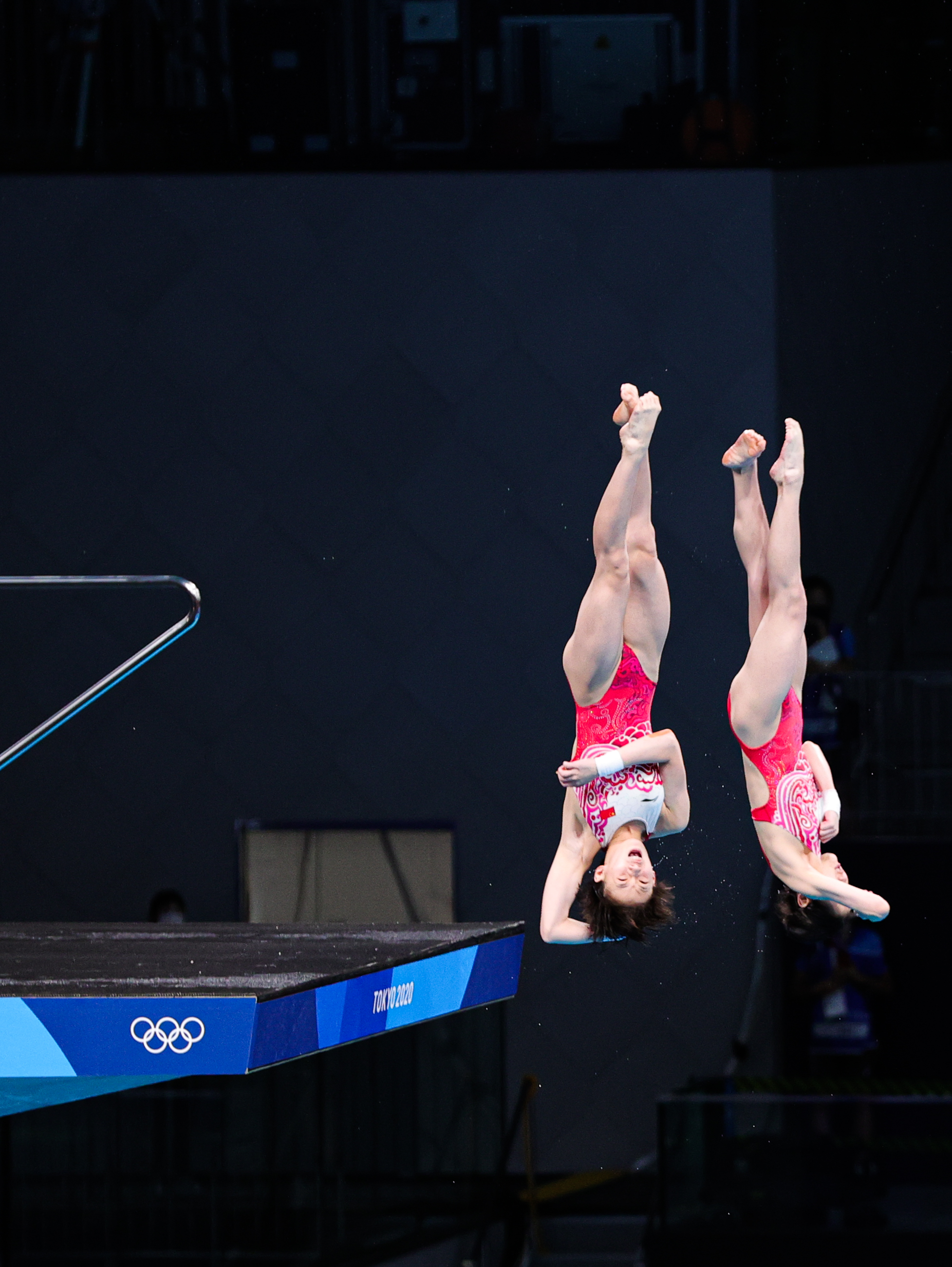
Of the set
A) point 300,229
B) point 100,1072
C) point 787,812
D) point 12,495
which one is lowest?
point 100,1072

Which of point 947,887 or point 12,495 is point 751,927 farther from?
point 12,495

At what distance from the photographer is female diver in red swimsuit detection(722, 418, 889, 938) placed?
474 centimetres

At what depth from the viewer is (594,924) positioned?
4.91 meters

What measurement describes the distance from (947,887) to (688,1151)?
2.01 m

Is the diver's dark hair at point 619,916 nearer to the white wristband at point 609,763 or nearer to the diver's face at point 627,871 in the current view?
the diver's face at point 627,871

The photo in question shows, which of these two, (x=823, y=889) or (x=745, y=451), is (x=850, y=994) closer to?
(x=823, y=889)

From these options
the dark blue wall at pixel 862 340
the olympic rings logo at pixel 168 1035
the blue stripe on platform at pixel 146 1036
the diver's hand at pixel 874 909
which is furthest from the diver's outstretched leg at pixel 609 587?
the dark blue wall at pixel 862 340

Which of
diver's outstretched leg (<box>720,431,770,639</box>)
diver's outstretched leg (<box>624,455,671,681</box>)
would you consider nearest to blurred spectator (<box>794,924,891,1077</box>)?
diver's outstretched leg (<box>624,455,671,681</box>)

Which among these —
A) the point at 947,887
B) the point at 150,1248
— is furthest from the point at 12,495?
the point at 947,887

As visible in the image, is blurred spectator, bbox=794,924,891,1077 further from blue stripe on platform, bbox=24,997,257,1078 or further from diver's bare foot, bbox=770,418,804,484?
blue stripe on platform, bbox=24,997,257,1078

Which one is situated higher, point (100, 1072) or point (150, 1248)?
point (100, 1072)

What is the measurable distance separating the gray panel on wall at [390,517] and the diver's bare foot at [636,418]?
14.2 ft

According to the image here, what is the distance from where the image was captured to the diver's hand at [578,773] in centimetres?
468

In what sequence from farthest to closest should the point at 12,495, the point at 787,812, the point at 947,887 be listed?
the point at 12,495 → the point at 947,887 → the point at 787,812
